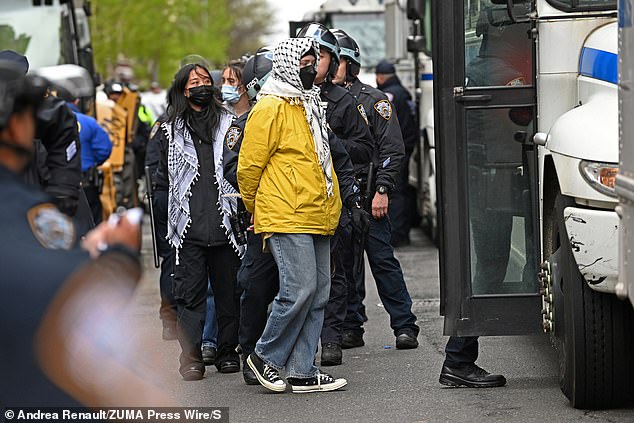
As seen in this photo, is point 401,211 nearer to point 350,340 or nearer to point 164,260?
point 164,260

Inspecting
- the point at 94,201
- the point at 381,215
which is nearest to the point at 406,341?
the point at 381,215

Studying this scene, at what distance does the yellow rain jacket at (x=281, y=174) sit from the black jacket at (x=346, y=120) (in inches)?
45.0

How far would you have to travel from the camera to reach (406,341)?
27.2ft

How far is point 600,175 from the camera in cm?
547

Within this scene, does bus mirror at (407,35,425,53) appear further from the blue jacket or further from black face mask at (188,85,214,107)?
black face mask at (188,85,214,107)

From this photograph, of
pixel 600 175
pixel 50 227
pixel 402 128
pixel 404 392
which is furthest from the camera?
pixel 402 128

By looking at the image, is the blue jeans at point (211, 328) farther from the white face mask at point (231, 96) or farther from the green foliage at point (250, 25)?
the green foliage at point (250, 25)

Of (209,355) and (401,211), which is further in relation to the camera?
(401,211)

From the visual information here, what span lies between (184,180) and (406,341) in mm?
1741

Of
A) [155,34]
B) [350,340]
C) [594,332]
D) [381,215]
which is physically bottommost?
[155,34]

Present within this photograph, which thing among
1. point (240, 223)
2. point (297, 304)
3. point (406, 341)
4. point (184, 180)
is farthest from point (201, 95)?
point (406, 341)

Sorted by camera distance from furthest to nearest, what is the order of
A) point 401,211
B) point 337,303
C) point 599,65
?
point 401,211, point 337,303, point 599,65

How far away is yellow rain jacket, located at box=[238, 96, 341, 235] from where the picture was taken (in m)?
6.68

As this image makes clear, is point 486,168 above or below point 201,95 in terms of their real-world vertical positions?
below
